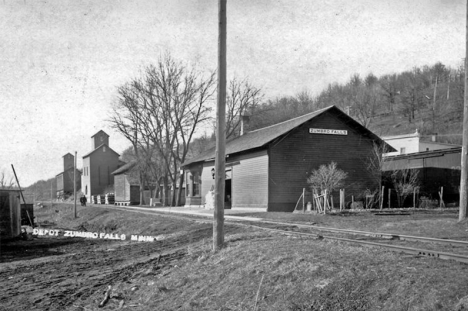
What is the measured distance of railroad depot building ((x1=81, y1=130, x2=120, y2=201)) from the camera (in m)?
83.8

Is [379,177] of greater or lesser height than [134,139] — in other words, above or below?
below

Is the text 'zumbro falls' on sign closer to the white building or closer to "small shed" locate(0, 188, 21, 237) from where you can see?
"small shed" locate(0, 188, 21, 237)

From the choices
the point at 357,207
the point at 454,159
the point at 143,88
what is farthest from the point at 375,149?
the point at 143,88

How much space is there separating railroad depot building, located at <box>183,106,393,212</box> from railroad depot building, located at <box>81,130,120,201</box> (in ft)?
193

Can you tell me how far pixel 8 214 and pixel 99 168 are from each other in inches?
2524

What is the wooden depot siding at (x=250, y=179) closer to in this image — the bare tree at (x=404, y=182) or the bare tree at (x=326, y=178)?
the bare tree at (x=326, y=178)

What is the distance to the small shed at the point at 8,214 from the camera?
73.0 feet

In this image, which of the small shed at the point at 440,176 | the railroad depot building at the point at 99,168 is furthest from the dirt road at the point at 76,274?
the railroad depot building at the point at 99,168

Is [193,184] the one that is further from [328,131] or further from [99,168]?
[99,168]

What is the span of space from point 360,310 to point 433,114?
88.6 m

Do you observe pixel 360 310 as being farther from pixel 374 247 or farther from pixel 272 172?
pixel 272 172

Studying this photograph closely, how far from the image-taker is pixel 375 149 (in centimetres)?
2892

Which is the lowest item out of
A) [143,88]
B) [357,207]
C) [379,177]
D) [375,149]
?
[357,207]

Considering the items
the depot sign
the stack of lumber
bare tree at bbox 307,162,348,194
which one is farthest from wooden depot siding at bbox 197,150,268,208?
the stack of lumber
